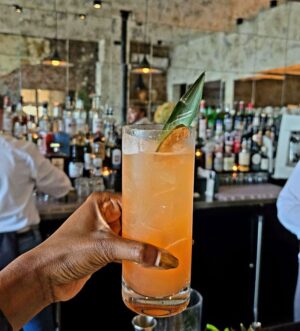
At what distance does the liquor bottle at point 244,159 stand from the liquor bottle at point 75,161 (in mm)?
1397

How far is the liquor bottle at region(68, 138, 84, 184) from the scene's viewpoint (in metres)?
3.01

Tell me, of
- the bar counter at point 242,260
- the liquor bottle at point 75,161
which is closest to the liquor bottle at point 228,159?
the bar counter at point 242,260

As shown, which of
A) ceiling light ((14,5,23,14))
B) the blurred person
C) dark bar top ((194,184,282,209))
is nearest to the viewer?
dark bar top ((194,184,282,209))

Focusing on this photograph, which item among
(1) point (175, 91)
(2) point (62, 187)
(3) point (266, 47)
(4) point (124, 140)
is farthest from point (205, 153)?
(4) point (124, 140)

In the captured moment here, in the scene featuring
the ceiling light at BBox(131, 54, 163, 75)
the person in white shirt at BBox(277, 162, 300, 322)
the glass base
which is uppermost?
the ceiling light at BBox(131, 54, 163, 75)

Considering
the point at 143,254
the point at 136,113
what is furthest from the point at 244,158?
the point at 143,254

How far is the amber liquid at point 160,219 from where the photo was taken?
0.60 m

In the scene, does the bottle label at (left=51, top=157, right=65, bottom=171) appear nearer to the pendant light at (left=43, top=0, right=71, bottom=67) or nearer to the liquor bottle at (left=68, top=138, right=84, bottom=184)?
the liquor bottle at (left=68, top=138, right=84, bottom=184)

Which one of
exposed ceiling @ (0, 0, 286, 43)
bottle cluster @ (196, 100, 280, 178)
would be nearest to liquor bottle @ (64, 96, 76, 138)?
exposed ceiling @ (0, 0, 286, 43)

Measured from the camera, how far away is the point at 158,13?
3789 millimetres

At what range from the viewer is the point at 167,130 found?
606 mm

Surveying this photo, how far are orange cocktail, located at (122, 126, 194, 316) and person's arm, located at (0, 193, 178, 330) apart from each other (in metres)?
0.05

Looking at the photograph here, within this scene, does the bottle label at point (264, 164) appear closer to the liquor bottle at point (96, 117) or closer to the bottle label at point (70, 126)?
the liquor bottle at point (96, 117)

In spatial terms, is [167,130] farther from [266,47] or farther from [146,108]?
[266,47]
